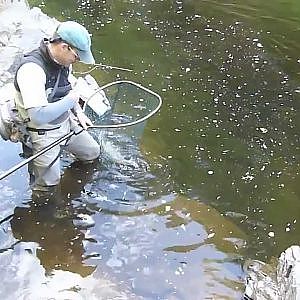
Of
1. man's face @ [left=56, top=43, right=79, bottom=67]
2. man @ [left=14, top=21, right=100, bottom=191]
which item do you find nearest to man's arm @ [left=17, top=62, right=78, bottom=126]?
man @ [left=14, top=21, right=100, bottom=191]

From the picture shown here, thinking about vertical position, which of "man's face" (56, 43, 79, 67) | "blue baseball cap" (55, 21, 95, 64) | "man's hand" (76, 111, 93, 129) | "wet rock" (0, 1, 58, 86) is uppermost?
"blue baseball cap" (55, 21, 95, 64)

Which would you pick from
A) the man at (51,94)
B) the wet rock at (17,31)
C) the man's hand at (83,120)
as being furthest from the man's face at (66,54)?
the wet rock at (17,31)

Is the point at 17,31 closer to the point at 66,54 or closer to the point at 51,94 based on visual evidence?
the point at 51,94

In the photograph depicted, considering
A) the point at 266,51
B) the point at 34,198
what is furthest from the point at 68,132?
the point at 266,51

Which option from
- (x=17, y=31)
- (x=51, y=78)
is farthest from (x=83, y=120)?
(x=17, y=31)

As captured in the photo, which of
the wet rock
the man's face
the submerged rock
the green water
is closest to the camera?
the submerged rock

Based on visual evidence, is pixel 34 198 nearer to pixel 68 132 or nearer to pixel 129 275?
pixel 68 132

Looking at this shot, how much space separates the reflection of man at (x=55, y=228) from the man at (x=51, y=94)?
26cm

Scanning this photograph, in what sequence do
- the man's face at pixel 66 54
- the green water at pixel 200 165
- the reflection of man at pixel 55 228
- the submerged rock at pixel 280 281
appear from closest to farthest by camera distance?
the submerged rock at pixel 280 281, the man's face at pixel 66 54, the reflection of man at pixel 55 228, the green water at pixel 200 165

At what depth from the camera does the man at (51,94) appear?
203 inches

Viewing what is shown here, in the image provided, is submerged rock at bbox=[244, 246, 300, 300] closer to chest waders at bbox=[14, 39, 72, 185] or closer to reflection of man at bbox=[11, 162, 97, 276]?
reflection of man at bbox=[11, 162, 97, 276]

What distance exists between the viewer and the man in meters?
5.14

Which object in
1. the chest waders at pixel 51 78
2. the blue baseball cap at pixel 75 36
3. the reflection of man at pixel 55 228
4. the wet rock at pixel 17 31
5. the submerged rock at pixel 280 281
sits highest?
the blue baseball cap at pixel 75 36

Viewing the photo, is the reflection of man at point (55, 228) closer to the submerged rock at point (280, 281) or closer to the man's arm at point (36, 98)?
the man's arm at point (36, 98)
